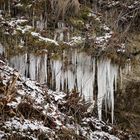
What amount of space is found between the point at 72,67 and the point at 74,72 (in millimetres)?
93

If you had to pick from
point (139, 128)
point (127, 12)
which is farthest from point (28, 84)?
point (127, 12)

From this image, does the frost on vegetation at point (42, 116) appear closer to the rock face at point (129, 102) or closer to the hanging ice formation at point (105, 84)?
the hanging ice formation at point (105, 84)

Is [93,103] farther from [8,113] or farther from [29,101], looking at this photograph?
[8,113]

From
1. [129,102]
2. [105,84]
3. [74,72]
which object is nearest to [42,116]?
[74,72]

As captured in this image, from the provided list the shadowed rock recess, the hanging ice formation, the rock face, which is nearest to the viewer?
the shadowed rock recess

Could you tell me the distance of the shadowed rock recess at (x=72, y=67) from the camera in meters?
5.31

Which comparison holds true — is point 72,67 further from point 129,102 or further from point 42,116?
point 42,116

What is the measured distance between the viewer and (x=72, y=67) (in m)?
6.24

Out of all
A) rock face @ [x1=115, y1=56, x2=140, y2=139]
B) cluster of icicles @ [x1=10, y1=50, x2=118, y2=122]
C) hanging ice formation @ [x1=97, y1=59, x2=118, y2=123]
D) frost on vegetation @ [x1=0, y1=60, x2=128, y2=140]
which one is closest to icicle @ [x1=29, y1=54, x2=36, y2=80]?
cluster of icicles @ [x1=10, y1=50, x2=118, y2=122]

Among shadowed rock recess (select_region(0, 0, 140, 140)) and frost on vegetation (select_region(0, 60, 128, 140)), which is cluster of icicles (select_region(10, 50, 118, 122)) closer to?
shadowed rock recess (select_region(0, 0, 140, 140))

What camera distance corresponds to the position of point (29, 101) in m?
5.12

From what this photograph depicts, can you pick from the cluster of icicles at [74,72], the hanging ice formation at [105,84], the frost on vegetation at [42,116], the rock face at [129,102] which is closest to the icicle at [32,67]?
the cluster of icicles at [74,72]

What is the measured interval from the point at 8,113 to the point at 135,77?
272 centimetres

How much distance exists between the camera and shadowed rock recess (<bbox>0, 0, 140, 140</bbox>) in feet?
17.4
